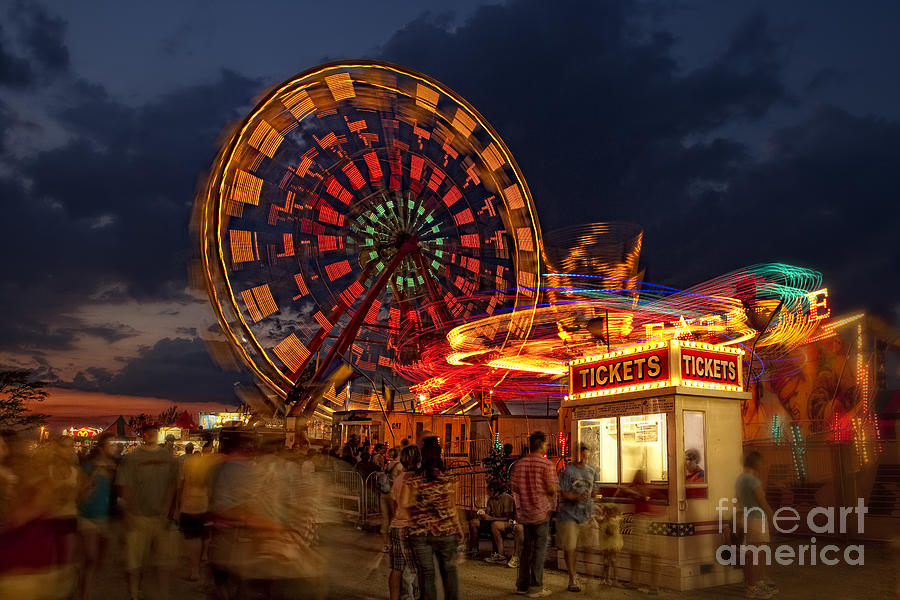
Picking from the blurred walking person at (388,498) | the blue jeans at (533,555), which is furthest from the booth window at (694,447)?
the blurred walking person at (388,498)

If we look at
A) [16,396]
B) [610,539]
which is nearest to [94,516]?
[610,539]

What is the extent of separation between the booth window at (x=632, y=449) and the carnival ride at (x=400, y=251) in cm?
668

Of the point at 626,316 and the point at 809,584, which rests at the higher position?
the point at 626,316

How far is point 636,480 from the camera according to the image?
9.56 m

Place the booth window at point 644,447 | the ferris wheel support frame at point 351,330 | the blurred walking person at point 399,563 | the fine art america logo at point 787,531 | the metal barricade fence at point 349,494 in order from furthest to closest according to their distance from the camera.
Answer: the ferris wheel support frame at point 351,330 < the metal barricade fence at point 349,494 < the booth window at point 644,447 < the fine art america logo at point 787,531 < the blurred walking person at point 399,563

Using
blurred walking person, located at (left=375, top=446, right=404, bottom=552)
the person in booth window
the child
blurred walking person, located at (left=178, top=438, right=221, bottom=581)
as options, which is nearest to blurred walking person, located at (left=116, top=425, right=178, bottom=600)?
blurred walking person, located at (left=178, top=438, right=221, bottom=581)

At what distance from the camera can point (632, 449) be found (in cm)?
1039

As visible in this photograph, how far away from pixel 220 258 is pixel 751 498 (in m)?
18.2

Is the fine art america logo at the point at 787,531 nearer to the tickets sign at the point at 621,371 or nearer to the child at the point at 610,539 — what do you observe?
the child at the point at 610,539

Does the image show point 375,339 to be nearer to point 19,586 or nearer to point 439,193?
point 439,193

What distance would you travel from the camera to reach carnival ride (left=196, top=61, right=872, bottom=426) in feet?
68.1

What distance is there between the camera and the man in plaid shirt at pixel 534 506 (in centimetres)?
816

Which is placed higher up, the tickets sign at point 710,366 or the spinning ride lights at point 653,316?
the spinning ride lights at point 653,316

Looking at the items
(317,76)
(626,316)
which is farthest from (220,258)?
(626,316)
